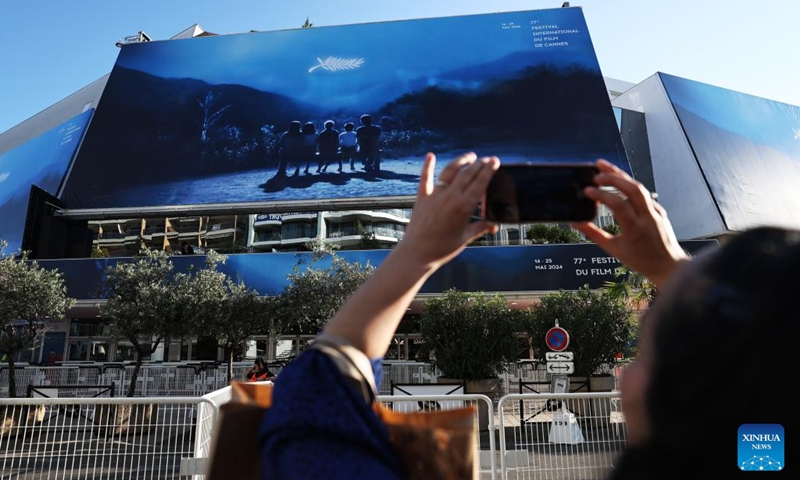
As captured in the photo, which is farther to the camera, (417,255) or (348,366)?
(417,255)

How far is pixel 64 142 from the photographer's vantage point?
2862 cm

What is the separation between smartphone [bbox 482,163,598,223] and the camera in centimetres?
89

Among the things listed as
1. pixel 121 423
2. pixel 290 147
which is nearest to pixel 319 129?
pixel 290 147

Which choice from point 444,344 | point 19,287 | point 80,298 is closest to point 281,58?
point 80,298

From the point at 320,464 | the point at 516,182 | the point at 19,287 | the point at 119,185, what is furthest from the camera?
the point at 119,185

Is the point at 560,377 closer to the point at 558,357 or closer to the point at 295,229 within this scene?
the point at 558,357

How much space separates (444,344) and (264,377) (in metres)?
5.05

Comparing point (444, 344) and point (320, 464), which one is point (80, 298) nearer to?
point (444, 344)

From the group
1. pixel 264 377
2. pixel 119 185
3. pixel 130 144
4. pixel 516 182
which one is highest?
pixel 130 144

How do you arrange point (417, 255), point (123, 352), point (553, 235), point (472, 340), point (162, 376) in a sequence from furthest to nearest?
1. point (123, 352)
2. point (553, 235)
3. point (162, 376)
4. point (472, 340)
5. point (417, 255)

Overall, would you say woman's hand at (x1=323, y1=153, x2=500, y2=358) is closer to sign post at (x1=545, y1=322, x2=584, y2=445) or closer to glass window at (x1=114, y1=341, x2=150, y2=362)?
sign post at (x1=545, y1=322, x2=584, y2=445)

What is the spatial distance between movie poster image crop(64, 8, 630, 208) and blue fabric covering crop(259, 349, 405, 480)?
22243 millimetres

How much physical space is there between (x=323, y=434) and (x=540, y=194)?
22.4 inches

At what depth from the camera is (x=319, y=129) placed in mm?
25516
